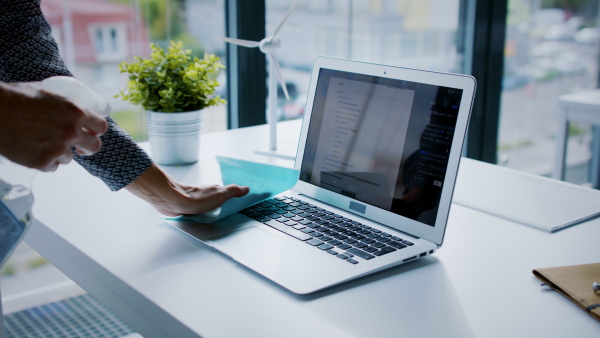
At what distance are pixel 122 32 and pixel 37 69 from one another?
128 cm

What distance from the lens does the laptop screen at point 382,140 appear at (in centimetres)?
95

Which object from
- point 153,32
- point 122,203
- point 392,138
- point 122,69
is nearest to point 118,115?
point 153,32

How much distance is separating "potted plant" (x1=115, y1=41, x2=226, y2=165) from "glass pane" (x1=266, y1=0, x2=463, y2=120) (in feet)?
3.38

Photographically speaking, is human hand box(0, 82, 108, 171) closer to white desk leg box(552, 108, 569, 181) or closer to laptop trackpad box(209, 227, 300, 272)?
laptop trackpad box(209, 227, 300, 272)

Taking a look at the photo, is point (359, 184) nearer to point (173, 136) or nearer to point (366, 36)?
point (173, 136)

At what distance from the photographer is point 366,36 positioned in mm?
2730

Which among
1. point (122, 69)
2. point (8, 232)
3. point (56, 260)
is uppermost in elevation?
point (122, 69)

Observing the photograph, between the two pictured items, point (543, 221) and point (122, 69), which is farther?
point (122, 69)

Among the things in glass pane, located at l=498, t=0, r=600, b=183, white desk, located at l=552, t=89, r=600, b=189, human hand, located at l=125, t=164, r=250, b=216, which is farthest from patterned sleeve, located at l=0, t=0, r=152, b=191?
glass pane, located at l=498, t=0, r=600, b=183

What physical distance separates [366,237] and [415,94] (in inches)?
9.8

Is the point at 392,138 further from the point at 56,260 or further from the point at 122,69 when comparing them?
the point at 122,69

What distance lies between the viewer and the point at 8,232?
684mm

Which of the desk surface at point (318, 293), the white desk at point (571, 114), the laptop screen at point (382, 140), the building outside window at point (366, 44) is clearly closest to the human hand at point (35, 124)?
the desk surface at point (318, 293)

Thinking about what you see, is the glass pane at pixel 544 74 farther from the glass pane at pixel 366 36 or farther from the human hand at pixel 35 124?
the human hand at pixel 35 124
